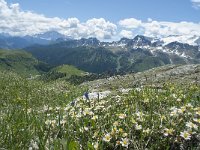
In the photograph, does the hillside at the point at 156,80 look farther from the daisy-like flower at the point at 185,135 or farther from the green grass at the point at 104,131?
the daisy-like flower at the point at 185,135

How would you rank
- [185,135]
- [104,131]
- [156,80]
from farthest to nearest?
[156,80]
[104,131]
[185,135]

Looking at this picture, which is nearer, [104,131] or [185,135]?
[185,135]

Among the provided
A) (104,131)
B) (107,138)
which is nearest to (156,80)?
(104,131)

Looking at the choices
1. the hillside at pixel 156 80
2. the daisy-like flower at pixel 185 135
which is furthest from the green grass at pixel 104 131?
the hillside at pixel 156 80

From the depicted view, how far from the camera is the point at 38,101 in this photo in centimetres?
1717

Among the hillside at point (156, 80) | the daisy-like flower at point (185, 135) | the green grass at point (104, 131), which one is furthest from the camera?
the hillside at point (156, 80)

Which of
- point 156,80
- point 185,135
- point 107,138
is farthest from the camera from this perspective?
point 156,80

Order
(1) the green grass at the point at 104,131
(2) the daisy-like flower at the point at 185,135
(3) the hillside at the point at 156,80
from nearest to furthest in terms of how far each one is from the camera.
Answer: (2) the daisy-like flower at the point at 185,135
(1) the green grass at the point at 104,131
(3) the hillside at the point at 156,80

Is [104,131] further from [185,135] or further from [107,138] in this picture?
[185,135]

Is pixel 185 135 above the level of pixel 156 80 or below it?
above

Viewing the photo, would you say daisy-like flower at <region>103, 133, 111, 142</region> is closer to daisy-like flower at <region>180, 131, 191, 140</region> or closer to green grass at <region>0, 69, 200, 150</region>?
green grass at <region>0, 69, 200, 150</region>

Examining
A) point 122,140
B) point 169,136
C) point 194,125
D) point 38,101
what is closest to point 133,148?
point 122,140

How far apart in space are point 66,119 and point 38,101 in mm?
10465

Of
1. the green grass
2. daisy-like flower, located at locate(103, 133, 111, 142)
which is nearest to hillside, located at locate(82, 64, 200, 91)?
the green grass
